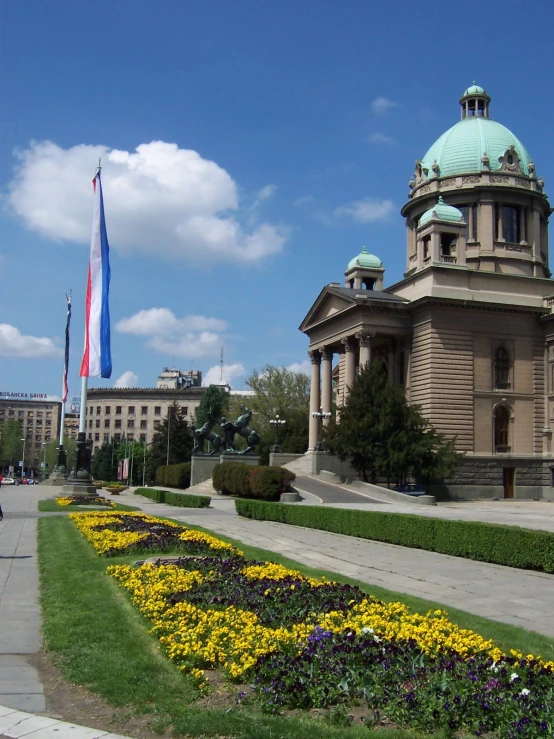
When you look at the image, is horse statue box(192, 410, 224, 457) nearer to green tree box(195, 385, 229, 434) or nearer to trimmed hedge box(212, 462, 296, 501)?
trimmed hedge box(212, 462, 296, 501)

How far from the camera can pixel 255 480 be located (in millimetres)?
44062

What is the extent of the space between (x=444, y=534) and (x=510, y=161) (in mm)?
60828

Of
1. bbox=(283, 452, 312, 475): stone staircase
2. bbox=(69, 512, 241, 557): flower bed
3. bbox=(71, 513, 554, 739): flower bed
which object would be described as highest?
bbox=(283, 452, 312, 475): stone staircase

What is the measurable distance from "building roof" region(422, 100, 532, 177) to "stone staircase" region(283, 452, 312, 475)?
31409 mm

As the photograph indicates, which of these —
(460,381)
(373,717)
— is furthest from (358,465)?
(373,717)

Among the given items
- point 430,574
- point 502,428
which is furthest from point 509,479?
point 430,574

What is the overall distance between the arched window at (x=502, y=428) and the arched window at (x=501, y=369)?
71.3 inches

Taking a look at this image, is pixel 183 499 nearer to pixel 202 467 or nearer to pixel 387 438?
pixel 387 438

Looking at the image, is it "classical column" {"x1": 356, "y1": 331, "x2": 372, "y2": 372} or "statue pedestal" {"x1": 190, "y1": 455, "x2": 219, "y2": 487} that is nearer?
"statue pedestal" {"x1": 190, "y1": 455, "x2": 219, "y2": 487}

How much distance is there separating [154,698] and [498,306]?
57.5m

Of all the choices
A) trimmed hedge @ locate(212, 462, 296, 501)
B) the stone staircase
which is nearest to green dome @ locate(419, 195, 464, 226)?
the stone staircase

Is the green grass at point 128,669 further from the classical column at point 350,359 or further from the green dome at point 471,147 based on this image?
the green dome at point 471,147

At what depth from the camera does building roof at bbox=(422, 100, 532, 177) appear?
73312 mm

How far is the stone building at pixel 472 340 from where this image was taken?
59312 millimetres
